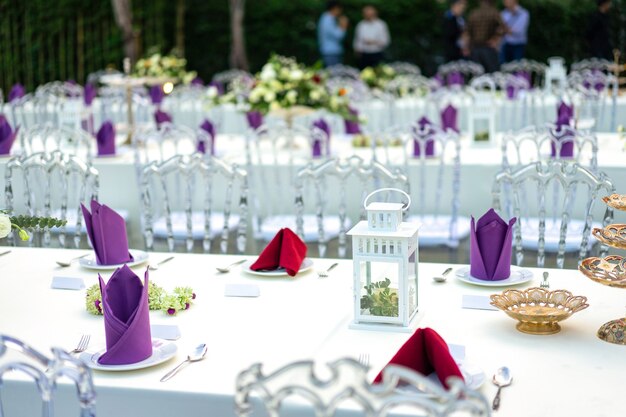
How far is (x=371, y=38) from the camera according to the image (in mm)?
12227

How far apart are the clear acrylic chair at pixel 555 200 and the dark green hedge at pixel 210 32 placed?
27.7ft

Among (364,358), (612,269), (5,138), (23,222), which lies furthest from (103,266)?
(5,138)

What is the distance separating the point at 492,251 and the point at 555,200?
7.24ft

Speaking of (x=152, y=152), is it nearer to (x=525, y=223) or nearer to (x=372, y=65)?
(x=525, y=223)

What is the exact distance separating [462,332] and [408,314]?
0.15 meters

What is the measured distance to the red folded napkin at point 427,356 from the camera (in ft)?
7.28

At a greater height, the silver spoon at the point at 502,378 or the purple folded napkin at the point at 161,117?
the purple folded napkin at the point at 161,117

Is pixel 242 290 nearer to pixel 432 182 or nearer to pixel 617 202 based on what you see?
pixel 617 202

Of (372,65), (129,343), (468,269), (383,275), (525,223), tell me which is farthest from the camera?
(372,65)

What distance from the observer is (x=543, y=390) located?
221 cm

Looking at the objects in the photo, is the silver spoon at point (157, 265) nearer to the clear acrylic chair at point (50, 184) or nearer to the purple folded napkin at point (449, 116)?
the clear acrylic chair at point (50, 184)

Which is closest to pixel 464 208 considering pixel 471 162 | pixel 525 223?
pixel 471 162

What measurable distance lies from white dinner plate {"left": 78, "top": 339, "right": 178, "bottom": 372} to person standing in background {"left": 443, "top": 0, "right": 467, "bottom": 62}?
380 inches

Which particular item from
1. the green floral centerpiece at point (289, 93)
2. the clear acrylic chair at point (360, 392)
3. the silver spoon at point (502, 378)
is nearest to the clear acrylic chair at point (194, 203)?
the green floral centerpiece at point (289, 93)
